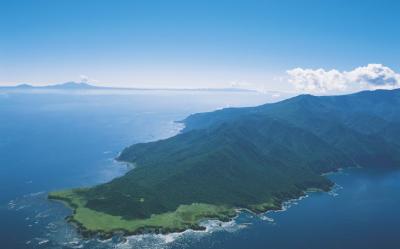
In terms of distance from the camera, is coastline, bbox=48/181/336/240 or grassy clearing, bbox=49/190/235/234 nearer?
coastline, bbox=48/181/336/240

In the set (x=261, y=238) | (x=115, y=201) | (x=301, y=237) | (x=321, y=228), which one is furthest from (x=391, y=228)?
(x=115, y=201)

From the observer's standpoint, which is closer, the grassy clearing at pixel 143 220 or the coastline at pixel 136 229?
the coastline at pixel 136 229

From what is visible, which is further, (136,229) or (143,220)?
(143,220)

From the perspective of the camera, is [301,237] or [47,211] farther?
[47,211]

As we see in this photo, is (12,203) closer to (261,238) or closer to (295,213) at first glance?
(261,238)

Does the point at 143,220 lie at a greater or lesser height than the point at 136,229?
greater

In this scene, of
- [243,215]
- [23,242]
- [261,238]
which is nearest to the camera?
[23,242]

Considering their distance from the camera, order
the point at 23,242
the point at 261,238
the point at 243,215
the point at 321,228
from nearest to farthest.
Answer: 1. the point at 23,242
2. the point at 261,238
3. the point at 321,228
4. the point at 243,215
